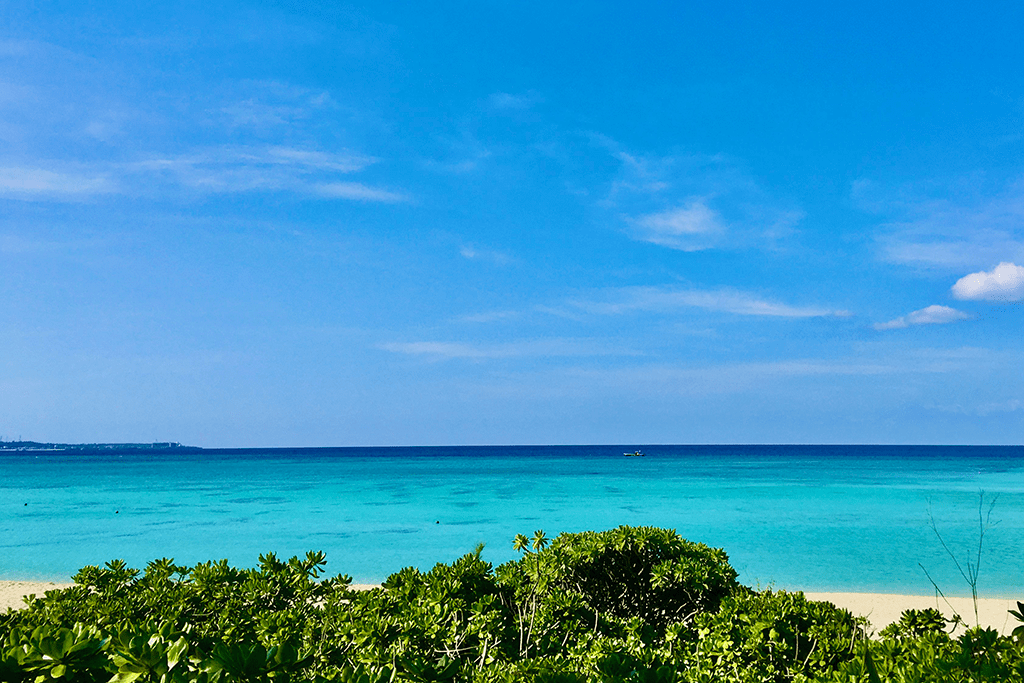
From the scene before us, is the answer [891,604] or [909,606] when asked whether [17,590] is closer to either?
[891,604]

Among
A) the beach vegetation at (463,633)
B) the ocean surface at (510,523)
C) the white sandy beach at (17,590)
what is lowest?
the ocean surface at (510,523)

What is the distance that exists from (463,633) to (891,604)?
45.8ft

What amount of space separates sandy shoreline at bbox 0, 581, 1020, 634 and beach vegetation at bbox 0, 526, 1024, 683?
26.9 feet

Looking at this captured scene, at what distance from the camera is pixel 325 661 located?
3359 millimetres

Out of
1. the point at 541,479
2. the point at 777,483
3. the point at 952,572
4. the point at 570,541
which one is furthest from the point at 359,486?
the point at 570,541

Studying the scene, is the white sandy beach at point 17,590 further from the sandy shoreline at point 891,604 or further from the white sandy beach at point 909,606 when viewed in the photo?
the white sandy beach at point 909,606

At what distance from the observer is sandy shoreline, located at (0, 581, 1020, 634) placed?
11.9 metres

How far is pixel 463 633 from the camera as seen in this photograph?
3.58 meters

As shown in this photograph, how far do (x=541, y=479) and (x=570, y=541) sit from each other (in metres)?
49.8

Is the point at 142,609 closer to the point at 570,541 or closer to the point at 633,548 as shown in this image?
the point at 570,541

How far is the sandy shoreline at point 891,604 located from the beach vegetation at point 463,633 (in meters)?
8.19

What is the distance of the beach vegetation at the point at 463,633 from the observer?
1.75 meters

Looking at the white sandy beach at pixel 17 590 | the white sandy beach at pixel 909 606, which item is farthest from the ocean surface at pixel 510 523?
the white sandy beach at pixel 17 590

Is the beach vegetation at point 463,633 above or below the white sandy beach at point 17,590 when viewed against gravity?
above
